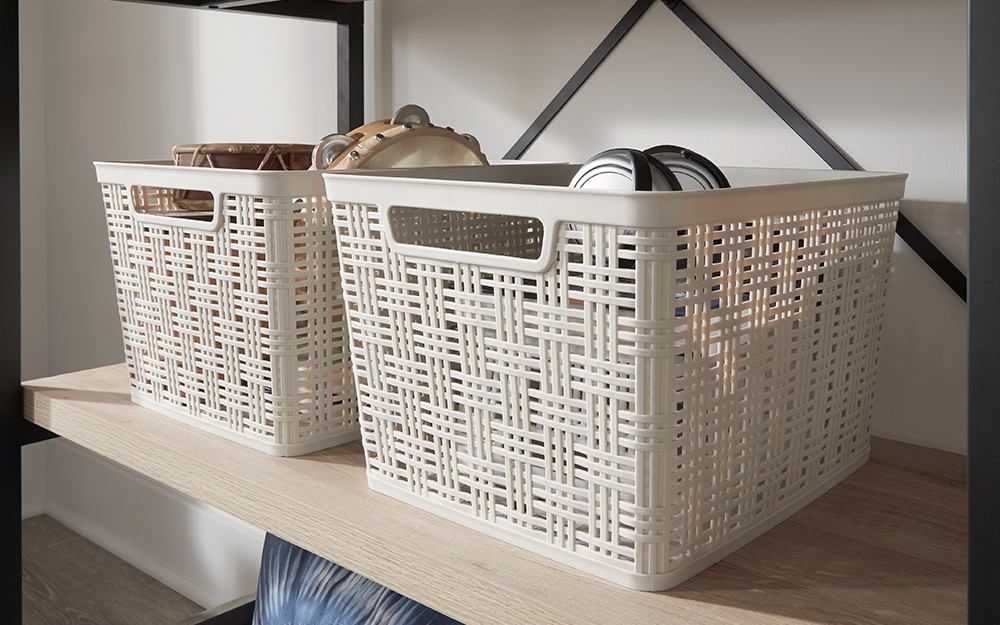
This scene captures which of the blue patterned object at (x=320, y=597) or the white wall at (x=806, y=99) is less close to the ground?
the white wall at (x=806, y=99)

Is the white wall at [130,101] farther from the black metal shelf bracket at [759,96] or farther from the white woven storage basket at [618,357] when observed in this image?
the white woven storage basket at [618,357]

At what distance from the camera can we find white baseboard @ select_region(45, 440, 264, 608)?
162 cm

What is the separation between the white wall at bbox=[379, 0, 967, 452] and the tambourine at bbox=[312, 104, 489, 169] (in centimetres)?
26

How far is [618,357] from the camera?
1.53 feet

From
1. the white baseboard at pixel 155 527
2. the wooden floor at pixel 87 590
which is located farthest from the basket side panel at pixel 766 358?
the wooden floor at pixel 87 590

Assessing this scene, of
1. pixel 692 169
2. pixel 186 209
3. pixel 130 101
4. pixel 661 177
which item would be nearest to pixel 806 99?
pixel 692 169

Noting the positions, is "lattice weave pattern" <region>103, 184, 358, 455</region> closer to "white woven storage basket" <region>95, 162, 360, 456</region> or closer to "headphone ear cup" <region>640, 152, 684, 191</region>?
"white woven storage basket" <region>95, 162, 360, 456</region>

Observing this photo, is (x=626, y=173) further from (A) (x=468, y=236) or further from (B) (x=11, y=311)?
(B) (x=11, y=311)

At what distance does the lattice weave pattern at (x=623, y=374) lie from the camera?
0.46m

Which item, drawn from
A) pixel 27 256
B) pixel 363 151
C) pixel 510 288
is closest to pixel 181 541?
pixel 27 256

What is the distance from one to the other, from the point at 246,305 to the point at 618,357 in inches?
14.8

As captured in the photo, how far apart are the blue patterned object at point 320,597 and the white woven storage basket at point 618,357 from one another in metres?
0.39

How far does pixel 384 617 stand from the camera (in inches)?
38.6

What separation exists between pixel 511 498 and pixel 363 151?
34 cm
